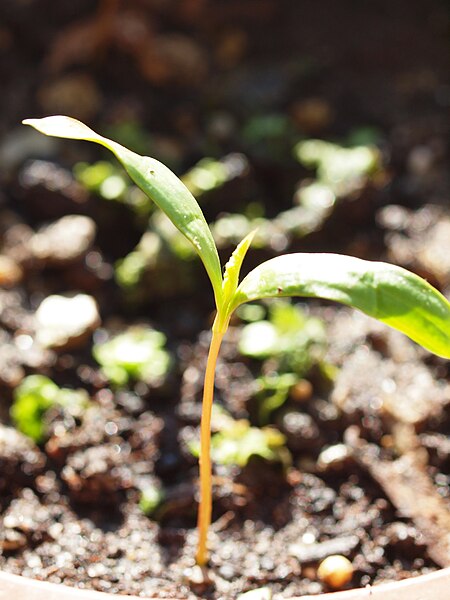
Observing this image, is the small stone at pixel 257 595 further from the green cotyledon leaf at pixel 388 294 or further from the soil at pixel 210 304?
the green cotyledon leaf at pixel 388 294

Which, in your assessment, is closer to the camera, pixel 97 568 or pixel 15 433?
pixel 97 568

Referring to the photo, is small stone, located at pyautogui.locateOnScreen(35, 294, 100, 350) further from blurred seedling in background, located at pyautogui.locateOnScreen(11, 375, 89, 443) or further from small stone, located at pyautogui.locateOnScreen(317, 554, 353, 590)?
small stone, located at pyautogui.locateOnScreen(317, 554, 353, 590)

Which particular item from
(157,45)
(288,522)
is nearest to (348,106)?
(157,45)

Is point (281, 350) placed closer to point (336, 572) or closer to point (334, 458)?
point (334, 458)

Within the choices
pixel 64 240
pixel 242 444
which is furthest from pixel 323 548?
pixel 64 240

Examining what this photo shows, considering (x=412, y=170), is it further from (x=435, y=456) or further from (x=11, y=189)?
(x=11, y=189)

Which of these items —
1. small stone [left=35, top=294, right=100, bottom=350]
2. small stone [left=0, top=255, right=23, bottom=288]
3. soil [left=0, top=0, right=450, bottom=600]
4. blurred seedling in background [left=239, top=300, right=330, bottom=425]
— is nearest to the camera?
soil [left=0, top=0, right=450, bottom=600]

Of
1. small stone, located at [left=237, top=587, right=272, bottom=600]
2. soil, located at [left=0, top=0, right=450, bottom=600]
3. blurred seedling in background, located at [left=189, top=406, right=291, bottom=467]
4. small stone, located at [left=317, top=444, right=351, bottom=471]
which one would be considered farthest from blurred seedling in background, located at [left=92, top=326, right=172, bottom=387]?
small stone, located at [left=237, top=587, right=272, bottom=600]

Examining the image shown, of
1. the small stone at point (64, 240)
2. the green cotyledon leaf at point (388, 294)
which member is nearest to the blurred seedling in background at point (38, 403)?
the small stone at point (64, 240)
